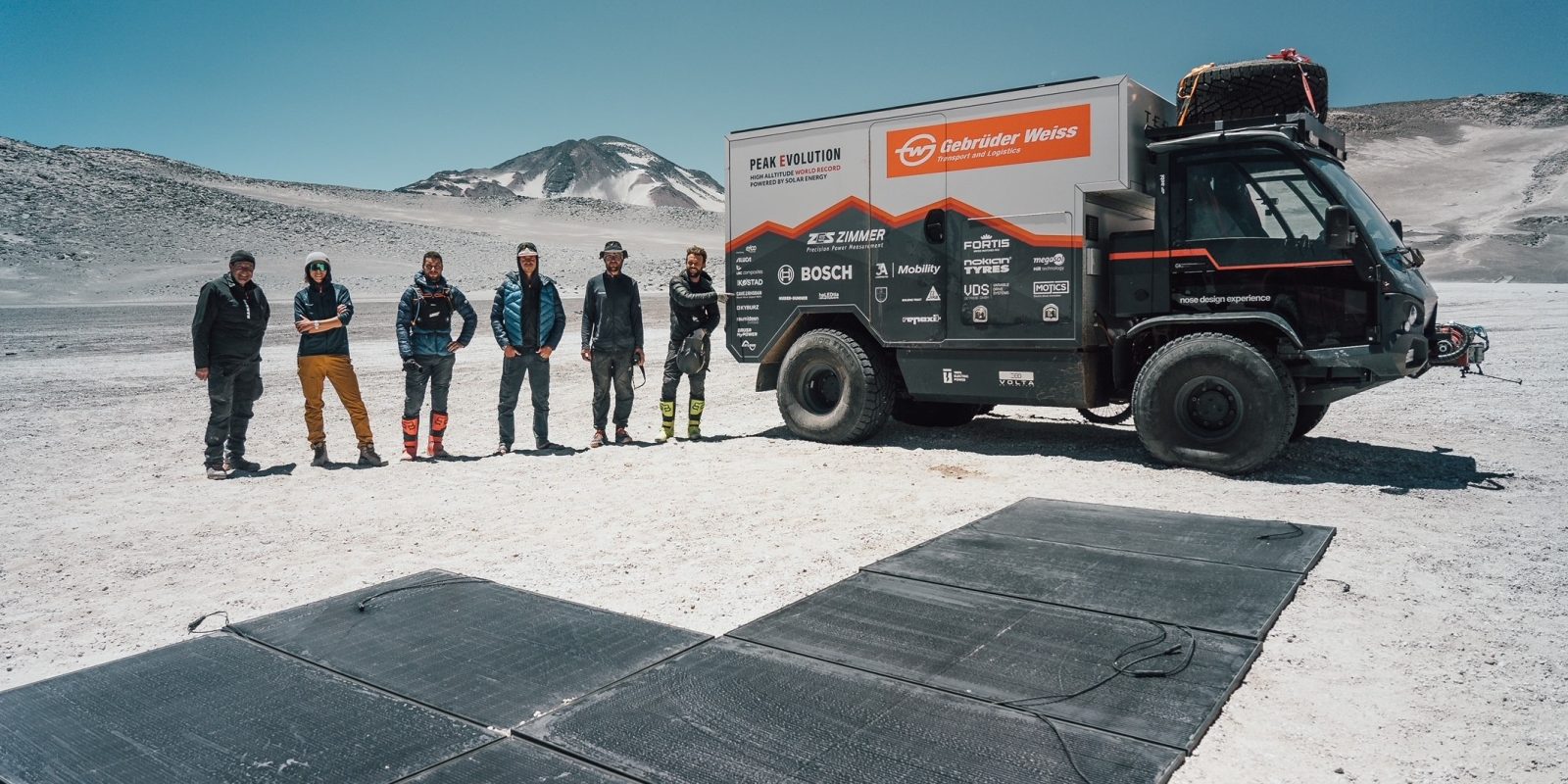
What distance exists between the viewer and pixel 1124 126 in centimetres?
765

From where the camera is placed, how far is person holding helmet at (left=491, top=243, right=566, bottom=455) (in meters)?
9.26

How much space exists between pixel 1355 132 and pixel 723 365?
3711 inches

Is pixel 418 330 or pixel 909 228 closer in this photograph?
pixel 909 228

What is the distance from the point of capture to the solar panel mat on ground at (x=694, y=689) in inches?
124

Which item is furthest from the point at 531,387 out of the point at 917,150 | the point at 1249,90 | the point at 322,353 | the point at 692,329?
the point at 1249,90

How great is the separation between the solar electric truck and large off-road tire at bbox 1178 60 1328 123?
346 millimetres

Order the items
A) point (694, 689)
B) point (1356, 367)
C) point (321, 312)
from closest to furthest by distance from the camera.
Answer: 1. point (694, 689)
2. point (1356, 367)
3. point (321, 312)

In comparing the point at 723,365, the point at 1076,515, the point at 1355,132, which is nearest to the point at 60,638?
the point at 1076,515

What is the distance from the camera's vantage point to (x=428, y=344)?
9.02 m

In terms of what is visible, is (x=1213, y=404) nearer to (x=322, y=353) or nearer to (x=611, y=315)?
(x=611, y=315)

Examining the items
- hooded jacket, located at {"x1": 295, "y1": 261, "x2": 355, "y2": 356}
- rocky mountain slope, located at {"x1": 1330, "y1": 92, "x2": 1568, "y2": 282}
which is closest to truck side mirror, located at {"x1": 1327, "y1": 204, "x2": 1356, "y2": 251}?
hooded jacket, located at {"x1": 295, "y1": 261, "x2": 355, "y2": 356}

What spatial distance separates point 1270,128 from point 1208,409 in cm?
211

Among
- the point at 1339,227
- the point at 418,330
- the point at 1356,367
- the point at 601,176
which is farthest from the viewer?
the point at 601,176

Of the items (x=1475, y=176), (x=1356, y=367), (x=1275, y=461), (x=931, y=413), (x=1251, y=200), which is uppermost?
(x=1475, y=176)
